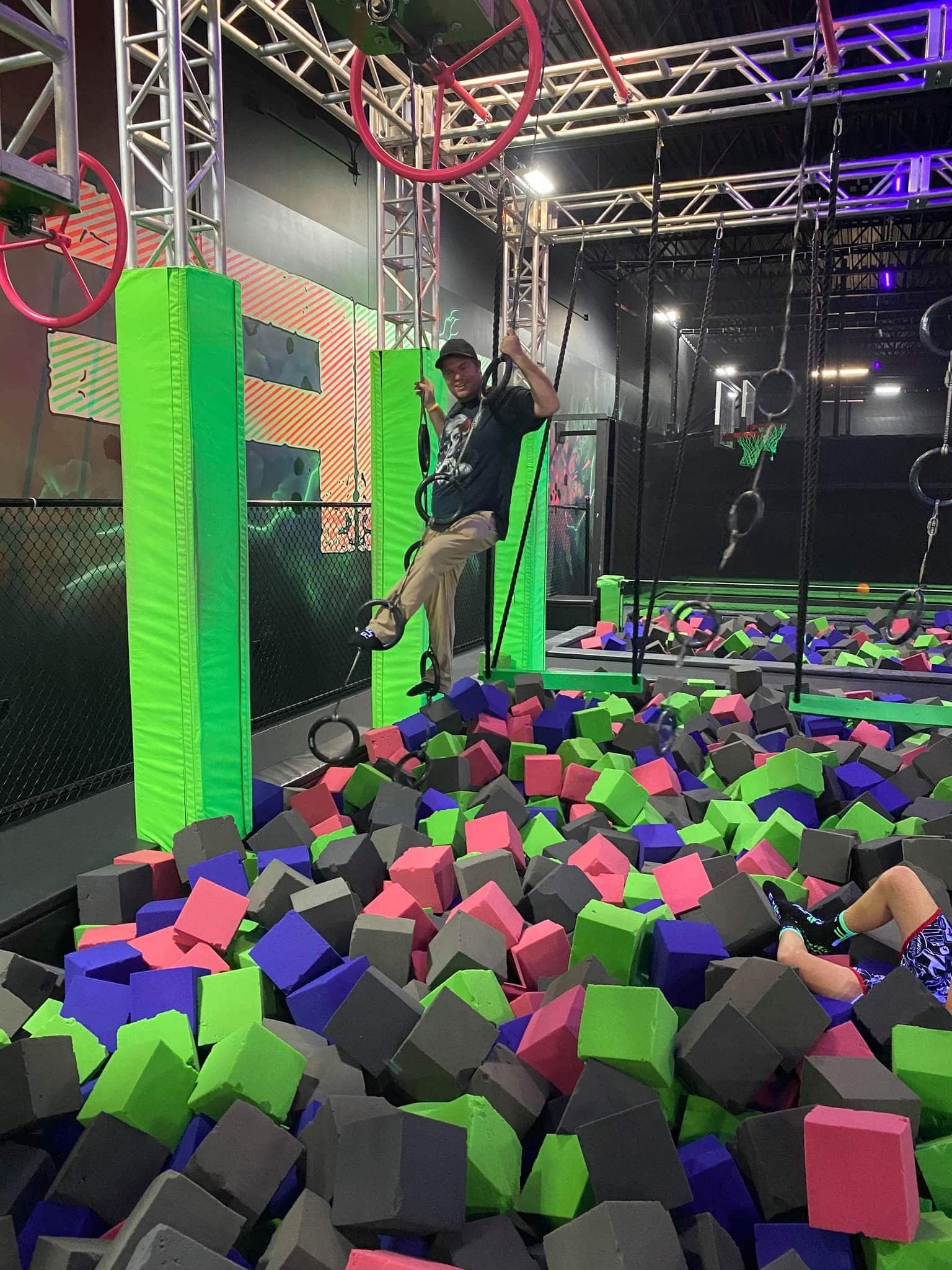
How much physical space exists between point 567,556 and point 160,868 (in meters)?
7.74

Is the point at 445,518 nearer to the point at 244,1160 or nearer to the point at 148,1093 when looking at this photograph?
the point at 148,1093

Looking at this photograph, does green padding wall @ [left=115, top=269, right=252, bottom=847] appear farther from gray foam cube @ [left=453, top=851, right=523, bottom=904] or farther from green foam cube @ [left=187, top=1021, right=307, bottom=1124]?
green foam cube @ [left=187, top=1021, right=307, bottom=1124]

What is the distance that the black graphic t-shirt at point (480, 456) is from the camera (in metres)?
3.28

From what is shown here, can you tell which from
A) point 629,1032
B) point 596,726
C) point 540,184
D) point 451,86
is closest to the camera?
point 629,1032

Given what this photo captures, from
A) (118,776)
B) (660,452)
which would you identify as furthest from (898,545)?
(118,776)

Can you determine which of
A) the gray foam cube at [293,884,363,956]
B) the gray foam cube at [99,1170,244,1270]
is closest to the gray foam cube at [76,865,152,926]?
the gray foam cube at [293,884,363,956]

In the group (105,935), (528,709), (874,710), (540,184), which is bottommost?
(105,935)

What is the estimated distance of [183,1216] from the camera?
4.60 ft

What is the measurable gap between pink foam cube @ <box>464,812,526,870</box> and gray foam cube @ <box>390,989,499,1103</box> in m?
1.00

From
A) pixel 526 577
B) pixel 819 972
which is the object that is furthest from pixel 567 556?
pixel 819 972

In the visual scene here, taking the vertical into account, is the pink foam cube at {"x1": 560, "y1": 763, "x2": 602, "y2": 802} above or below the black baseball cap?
below

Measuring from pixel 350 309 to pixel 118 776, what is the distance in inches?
158

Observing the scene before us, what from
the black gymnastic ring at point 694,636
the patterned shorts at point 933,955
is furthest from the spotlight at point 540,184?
the patterned shorts at point 933,955

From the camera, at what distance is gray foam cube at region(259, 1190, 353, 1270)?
136 centimetres
